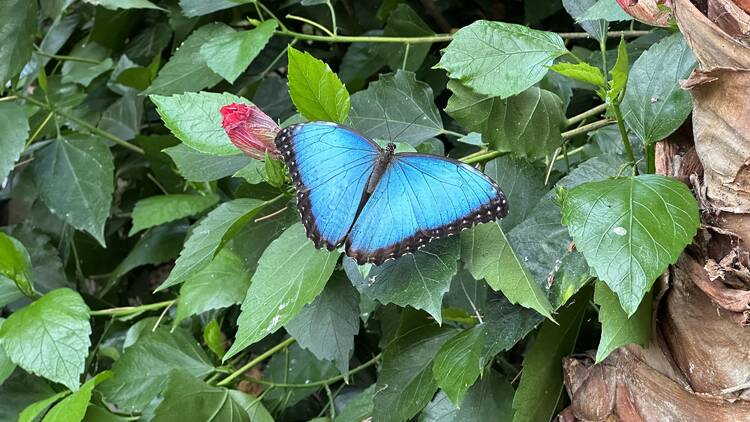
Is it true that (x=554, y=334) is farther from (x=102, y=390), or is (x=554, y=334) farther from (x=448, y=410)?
(x=102, y=390)

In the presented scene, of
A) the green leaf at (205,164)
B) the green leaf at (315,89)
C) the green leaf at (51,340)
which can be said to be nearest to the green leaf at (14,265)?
the green leaf at (51,340)

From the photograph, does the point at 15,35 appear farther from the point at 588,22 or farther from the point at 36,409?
the point at 588,22

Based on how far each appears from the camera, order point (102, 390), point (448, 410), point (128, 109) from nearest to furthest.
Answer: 1. point (448, 410)
2. point (102, 390)
3. point (128, 109)

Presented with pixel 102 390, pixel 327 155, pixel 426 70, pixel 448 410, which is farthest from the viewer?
pixel 426 70

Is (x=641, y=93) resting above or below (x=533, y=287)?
above

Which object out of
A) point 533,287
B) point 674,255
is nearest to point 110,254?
point 533,287

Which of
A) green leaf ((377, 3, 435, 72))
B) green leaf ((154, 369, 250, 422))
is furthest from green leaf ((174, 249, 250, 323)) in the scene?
green leaf ((377, 3, 435, 72))
